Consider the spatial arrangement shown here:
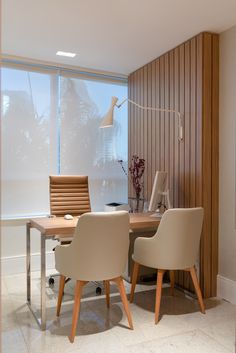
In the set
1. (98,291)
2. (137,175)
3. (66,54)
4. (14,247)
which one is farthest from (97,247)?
(66,54)

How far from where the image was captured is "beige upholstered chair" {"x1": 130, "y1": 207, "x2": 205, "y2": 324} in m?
2.60

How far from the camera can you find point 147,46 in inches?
136

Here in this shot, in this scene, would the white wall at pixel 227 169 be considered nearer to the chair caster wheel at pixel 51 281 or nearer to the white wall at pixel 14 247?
the chair caster wheel at pixel 51 281

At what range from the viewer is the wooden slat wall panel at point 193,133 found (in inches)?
121

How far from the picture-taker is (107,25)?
298 cm

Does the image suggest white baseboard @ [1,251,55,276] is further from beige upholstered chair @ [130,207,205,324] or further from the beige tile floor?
beige upholstered chair @ [130,207,205,324]

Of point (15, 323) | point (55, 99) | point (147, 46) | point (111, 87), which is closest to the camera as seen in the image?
point (15, 323)

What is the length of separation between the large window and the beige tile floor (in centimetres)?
133

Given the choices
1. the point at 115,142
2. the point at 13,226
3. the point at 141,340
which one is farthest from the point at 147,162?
the point at 141,340

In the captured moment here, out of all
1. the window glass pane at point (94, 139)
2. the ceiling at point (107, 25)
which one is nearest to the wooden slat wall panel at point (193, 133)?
the ceiling at point (107, 25)

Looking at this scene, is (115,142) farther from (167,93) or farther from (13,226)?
(13,226)

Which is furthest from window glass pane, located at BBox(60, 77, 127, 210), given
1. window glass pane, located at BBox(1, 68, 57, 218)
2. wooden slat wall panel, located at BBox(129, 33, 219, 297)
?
wooden slat wall panel, located at BBox(129, 33, 219, 297)

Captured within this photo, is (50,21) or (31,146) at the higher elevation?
(50,21)

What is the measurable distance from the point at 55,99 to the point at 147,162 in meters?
1.44
